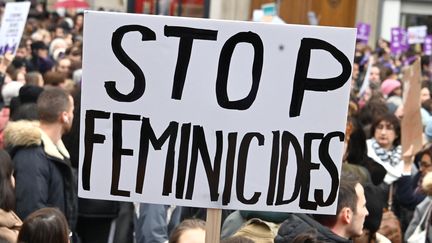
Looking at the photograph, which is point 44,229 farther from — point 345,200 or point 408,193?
point 408,193

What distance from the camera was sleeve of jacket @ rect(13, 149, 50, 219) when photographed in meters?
6.33

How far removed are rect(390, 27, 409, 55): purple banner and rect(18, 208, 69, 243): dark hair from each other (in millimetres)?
16592

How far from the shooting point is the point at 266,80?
408 cm

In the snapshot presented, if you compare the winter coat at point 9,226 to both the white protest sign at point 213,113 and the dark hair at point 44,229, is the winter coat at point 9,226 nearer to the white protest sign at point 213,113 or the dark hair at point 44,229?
the dark hair at point 44,229

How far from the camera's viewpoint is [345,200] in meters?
4.88

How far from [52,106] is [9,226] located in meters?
1.45

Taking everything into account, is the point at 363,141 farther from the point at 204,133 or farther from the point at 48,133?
the point at 204,133

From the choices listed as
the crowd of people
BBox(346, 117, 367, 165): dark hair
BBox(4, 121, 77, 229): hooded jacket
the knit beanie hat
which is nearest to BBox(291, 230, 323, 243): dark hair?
the crowd of people

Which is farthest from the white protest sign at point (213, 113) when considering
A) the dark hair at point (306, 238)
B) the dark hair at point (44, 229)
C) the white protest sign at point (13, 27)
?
the white protest sign at point (13, 27)

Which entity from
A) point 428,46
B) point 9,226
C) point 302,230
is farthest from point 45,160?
point 428,46

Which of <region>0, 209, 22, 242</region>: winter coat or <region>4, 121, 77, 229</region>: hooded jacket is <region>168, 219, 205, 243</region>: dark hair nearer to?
<region>0, 209, 22, 242</region>: winter coat

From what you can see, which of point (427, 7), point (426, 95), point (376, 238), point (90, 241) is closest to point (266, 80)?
point (376, 238)

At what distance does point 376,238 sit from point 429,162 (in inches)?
86.9

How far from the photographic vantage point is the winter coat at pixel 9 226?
5.19 metres
